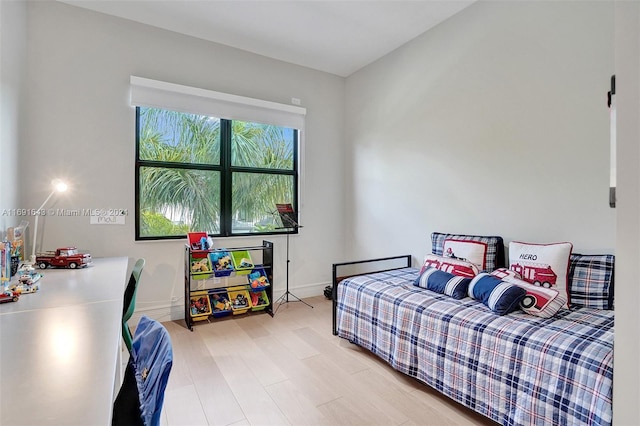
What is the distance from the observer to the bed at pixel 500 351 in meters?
1.42

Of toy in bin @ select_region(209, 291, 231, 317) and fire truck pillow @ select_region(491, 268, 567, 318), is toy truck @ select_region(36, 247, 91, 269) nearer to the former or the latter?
toy in bin @ select_region(209, 291, 231, 317)

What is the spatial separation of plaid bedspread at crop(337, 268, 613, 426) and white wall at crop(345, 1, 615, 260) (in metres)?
0.81

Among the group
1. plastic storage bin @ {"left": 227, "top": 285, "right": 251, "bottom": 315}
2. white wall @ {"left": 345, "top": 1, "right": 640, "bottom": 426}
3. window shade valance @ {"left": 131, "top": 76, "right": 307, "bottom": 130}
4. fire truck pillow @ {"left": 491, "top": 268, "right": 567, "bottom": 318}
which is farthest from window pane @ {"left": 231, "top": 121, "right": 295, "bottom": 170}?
fire truck pillow @ {"left": 491, "top": 268, "right": 567, "bottom": 318}

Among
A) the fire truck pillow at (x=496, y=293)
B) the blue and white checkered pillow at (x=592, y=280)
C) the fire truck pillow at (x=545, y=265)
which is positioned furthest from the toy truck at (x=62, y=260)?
the blue and white checkered pillow at (x=592, y=280)

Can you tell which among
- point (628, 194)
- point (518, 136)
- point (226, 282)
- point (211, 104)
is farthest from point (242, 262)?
point (628, 194)

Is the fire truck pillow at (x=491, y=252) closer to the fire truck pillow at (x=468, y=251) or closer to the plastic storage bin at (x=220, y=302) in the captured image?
the fire truck pillow at (x=468, y=251)

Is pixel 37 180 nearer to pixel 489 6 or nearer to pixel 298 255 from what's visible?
pixel 298 255

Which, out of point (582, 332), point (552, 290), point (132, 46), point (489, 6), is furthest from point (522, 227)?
point (132, 46)

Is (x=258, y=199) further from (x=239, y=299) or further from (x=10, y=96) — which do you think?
(x=10, y=96)

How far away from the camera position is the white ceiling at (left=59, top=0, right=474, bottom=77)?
282 cm

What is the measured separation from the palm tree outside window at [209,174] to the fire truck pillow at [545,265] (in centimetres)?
253

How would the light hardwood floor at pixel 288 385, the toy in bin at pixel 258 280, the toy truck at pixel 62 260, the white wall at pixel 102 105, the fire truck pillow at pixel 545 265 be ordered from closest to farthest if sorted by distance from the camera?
the light hardwood floor at pixel 288 385
the fire truck pillow at pixel 545 265
the toy truck at pixel 62 260
the white wall at pixel 102 105
the toy in bin at pixel 258 280

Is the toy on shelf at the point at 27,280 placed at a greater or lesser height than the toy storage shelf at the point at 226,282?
greater

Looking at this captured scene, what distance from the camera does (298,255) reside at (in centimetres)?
409
